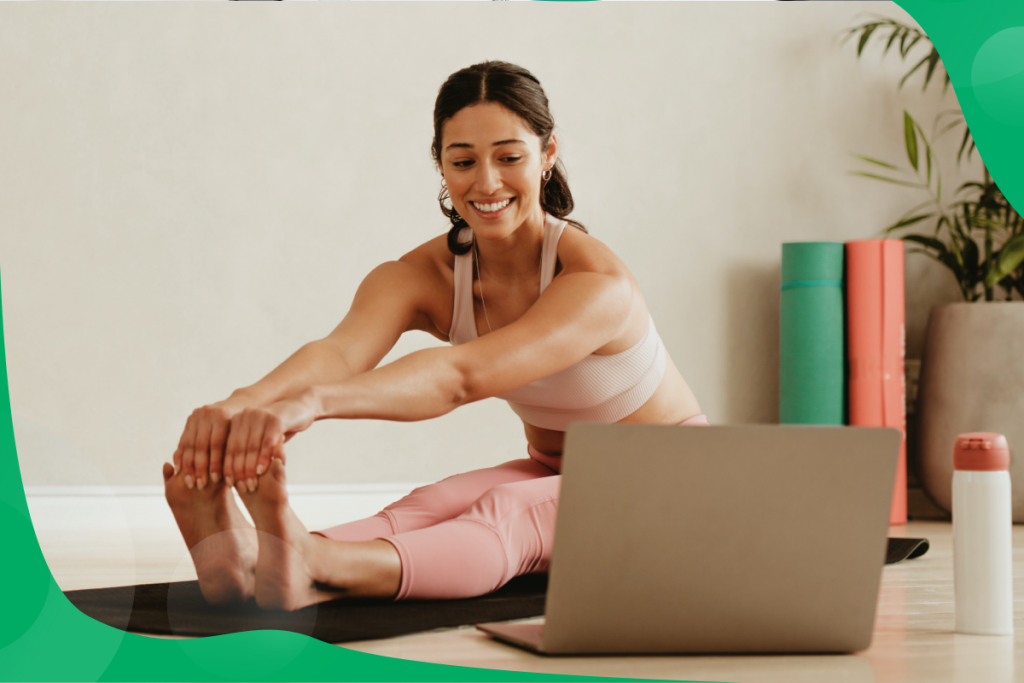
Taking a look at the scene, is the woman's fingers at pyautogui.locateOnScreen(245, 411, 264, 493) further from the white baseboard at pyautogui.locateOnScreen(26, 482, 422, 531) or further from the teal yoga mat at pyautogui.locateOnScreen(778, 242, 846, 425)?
the teal yoga mat at pyautogui.locateOnScreen(778, 242, 846, 425)

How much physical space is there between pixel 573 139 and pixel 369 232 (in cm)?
71

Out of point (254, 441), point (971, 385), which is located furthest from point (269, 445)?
point (971, 385)

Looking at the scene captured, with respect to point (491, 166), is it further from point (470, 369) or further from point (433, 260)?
point (470, 369)

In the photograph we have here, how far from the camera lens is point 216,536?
43.6 inches

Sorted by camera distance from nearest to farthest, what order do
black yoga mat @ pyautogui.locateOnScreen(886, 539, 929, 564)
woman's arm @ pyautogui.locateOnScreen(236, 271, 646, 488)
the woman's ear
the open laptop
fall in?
the open laptop, woman's arm @ pyautogui.locateOnScreen(236, 271, 646, 488), the woman's ear, black yoga mat @ pyautogui.locateOnScreen(886, 539, 929, 564)

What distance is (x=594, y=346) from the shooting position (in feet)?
4.50

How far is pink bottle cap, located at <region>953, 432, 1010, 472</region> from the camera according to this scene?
1093mm

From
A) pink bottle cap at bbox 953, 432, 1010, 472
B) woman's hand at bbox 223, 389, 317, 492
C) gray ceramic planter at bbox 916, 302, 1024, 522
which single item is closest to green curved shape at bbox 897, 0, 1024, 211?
gray ceramic planter at bbox 916, 302, 1024, 522

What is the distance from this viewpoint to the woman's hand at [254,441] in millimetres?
1004

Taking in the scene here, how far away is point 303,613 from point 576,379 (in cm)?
59

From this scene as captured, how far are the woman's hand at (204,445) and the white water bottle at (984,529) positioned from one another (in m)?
0.83

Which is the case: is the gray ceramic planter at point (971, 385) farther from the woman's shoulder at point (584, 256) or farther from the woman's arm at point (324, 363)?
the woman's arm at point (324, 363)

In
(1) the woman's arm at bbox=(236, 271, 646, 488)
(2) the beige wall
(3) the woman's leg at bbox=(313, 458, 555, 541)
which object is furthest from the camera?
(2) the beige wall

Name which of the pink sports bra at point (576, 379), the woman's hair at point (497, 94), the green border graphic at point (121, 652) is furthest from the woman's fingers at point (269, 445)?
the woman's hair at point (497, 94)
